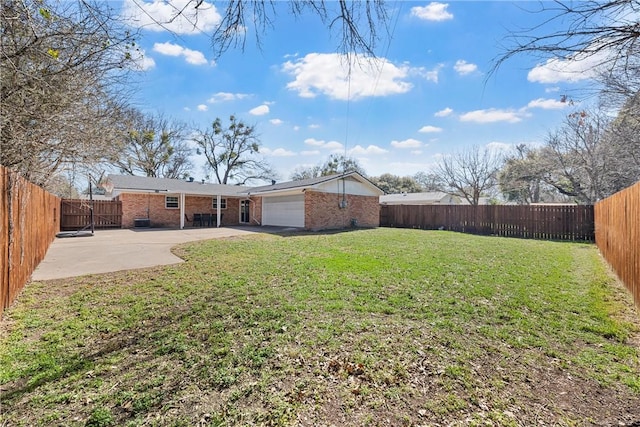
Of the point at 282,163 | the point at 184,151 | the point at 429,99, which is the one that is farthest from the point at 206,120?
the point at 429,99

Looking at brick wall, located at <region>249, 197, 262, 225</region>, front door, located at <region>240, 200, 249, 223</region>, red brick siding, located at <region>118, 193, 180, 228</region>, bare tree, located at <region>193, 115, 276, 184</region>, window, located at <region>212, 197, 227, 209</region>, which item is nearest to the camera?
red brick siding, located at <region>118, 193, 180, 228</region>

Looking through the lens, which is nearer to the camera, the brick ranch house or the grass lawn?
the grass lawn

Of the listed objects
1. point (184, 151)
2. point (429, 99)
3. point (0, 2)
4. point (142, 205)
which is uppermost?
point (184, 151)

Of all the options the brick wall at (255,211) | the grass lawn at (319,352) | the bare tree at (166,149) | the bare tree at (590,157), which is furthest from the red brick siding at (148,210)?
the bare tree at (590,157)

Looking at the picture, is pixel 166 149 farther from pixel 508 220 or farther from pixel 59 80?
pixel 508 220

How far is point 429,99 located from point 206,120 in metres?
27.7

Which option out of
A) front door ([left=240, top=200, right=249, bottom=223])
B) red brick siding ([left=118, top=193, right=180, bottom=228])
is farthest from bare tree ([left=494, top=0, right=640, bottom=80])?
front door ([left=240, top=200, right=249, bottom=223])

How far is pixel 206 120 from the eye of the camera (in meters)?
31.9

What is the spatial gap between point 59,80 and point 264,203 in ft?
54.8

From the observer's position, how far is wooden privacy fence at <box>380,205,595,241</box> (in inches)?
537

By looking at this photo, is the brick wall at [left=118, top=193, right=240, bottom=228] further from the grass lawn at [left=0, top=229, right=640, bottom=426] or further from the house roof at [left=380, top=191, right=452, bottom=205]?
the house roof at [left=380, top=191, right=452, bottom=205]

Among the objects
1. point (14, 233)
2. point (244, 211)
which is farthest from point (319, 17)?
point (244, 211)

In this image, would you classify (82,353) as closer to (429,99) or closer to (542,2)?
(542,2)

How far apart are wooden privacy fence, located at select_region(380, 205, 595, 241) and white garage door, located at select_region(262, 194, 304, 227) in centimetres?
764
